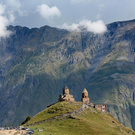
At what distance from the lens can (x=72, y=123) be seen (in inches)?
6304

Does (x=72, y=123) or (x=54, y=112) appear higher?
(x=54, y=112)

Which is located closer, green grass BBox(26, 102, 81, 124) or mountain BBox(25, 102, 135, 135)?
mountain BBox(25, 102, 135, 135)

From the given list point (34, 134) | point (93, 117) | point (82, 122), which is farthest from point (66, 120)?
point (34, 134)

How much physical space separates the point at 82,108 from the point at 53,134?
66001 millimetres

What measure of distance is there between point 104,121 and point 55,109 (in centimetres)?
3042

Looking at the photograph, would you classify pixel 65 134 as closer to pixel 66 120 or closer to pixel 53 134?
pixel 53 134

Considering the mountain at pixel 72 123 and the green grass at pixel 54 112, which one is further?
the green grass at pixel 54 112

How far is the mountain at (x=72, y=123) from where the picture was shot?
14812 centimetres

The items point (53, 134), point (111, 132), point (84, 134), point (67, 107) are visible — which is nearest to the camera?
point (53, 134)

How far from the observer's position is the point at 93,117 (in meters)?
186

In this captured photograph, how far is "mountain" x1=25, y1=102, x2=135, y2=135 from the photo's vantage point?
148 metres

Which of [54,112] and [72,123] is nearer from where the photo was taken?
[72,123]

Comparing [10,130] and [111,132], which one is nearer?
[10,130]

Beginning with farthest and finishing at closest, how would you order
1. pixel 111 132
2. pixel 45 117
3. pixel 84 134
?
pixel 45 117 → pixel 111 132 → pixel 84 134
